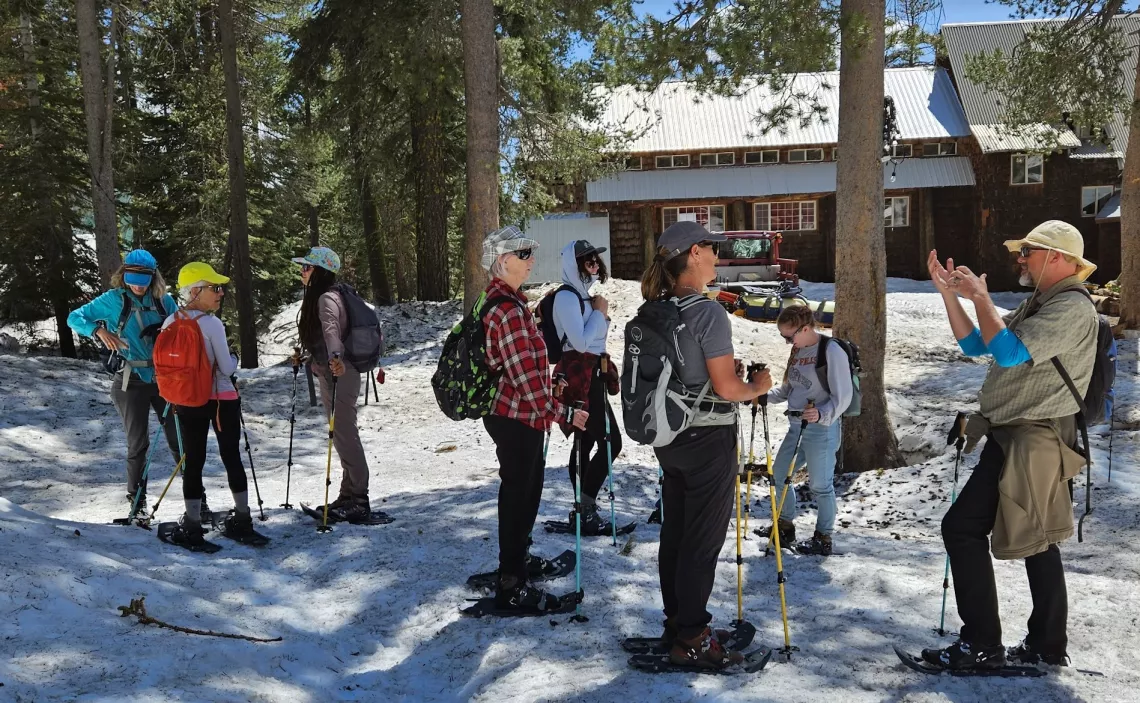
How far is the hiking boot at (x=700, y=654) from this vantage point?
429 centimetres

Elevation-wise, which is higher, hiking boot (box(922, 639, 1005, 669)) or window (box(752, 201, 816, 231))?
window (box(752, 201, 816, 231))

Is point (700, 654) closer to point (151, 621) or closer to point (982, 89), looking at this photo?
point (151, 621)

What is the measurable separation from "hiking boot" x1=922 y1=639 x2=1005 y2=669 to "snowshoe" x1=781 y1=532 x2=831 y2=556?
7.55ft

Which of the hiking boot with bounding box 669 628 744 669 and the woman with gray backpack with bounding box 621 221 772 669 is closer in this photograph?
the woman with gray backpack with bounding box 621 221 772 669

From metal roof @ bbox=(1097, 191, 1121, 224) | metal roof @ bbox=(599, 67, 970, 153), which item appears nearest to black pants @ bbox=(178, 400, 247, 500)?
metal roof @ bbox=(599, 67, 970, 153)

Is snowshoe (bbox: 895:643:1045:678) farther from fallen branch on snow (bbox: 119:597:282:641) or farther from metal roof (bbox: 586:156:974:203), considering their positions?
metal roof (bbox: 586:156:974:203)

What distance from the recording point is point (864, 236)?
9383mm

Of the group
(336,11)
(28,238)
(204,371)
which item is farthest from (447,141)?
(204,371)

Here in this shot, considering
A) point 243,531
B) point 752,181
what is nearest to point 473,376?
point 243,531

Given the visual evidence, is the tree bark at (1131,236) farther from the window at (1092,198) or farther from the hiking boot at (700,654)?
the window at (1092,198)

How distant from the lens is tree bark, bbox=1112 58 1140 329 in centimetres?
1579

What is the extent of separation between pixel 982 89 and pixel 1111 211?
600 cm

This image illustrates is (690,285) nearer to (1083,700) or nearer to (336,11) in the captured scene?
(1083,700)

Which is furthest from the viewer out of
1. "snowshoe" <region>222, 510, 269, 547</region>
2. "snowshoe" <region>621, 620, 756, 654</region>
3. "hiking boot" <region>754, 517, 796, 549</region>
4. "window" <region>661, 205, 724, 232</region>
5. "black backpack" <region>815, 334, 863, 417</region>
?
"window" <region>661, 205, 724, 232</region>
